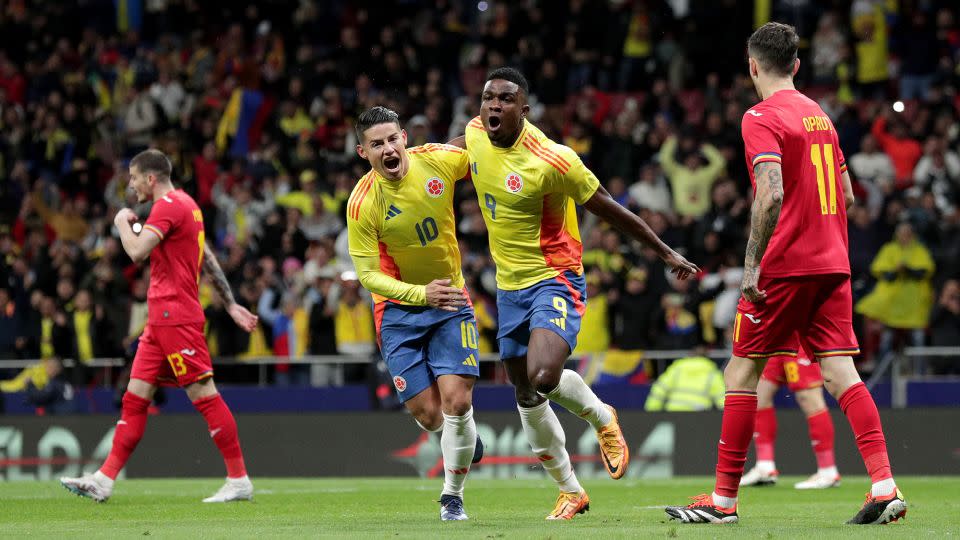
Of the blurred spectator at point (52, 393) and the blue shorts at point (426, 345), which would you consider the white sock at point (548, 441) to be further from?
the blurred spectator at point (52, 393)

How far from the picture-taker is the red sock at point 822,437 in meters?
12.9

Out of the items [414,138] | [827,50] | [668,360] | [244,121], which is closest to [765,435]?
[668,360]

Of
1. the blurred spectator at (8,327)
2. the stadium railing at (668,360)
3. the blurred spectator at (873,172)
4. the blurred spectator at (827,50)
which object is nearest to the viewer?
the stadium railing at (668,360)

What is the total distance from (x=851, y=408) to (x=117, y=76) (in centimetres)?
1873

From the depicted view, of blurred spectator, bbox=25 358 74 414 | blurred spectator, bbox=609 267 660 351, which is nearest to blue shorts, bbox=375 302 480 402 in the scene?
blurred spectator, bbox=609 267 660 351

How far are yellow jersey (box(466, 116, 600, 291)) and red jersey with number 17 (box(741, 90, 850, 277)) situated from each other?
1.19m

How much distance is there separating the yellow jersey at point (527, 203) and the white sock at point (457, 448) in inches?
33.5

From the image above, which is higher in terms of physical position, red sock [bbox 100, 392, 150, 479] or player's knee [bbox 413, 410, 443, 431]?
player's knee [bbox 413, 410, 443, 431]

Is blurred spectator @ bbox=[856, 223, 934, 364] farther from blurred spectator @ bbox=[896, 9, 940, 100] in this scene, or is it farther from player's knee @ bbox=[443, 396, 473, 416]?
player's knee @ bbox=[443, 396, 473, 416]

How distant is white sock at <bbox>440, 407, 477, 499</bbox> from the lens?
29.4ft

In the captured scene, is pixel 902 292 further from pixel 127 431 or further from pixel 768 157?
pixel 768 157

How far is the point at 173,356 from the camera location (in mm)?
11047

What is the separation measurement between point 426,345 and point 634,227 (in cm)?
156

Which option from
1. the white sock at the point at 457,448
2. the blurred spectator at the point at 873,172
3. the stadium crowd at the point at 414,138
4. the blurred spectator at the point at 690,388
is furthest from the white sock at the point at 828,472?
the blurred spectator at the point at 873,172
